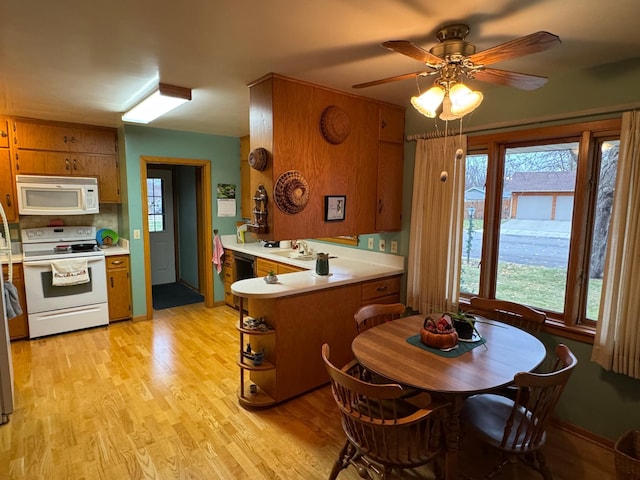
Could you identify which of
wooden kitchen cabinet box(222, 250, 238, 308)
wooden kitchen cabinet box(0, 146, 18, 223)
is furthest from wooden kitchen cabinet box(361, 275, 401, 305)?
wooden kitchen cabinet box(0, 146, 18, 223)

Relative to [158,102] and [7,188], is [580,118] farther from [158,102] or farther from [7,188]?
[7,188]

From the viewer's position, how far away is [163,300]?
17.3ft

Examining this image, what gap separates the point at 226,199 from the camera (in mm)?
4957

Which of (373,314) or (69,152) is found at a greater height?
(69,152)

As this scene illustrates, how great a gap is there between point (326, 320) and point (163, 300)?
3.43 meters

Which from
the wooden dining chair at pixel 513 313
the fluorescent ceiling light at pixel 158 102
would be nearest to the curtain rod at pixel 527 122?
the wooden dining chair at pixel 513 313

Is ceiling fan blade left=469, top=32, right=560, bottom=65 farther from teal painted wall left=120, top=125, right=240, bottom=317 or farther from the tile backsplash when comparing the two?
the tile backsplash

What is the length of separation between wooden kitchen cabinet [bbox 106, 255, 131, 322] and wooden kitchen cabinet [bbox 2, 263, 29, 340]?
78 centimetres

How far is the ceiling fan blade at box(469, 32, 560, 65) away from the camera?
129cm

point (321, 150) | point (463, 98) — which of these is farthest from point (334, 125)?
point (463, 98)

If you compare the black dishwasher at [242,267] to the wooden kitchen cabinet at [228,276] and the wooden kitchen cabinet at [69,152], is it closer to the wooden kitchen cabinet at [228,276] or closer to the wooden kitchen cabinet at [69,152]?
the wooden kitchen cabinet at [228,276]

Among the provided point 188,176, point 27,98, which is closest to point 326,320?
point 27,98

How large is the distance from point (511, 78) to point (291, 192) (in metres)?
1.48

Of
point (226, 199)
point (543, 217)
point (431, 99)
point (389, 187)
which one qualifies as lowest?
point (543, 217)
